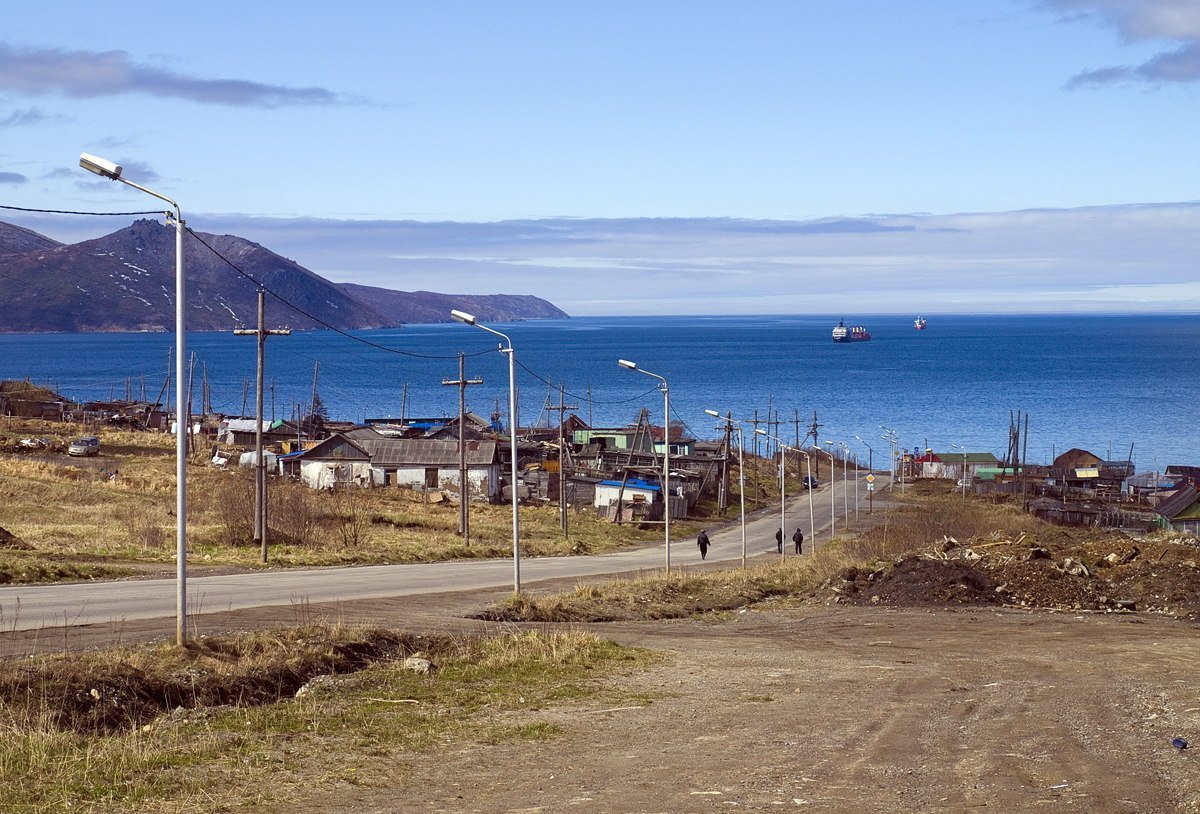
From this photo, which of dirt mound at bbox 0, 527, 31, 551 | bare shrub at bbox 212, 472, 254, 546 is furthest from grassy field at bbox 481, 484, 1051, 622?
dirt mound at bbox 0, 527, 31, 551

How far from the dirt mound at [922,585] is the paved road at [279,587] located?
9.74 metres

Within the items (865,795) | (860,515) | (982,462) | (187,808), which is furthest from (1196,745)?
(982,462)

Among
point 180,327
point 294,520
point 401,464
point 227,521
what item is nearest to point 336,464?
point 401,464

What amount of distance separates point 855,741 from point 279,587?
61.8ft

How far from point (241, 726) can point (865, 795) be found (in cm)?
692

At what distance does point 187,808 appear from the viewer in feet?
32.5

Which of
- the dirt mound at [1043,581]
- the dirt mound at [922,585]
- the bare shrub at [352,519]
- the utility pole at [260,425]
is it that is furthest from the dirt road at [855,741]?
the bare shrub at [352,519]

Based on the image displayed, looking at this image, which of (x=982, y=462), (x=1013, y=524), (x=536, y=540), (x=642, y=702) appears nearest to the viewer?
(x=642, y=702)

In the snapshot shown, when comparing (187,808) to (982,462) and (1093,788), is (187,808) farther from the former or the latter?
(982,462)

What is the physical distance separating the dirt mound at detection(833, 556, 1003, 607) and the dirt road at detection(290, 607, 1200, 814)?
23.1ft

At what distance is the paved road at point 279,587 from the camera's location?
854 inches

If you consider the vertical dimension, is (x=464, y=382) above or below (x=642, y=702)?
above

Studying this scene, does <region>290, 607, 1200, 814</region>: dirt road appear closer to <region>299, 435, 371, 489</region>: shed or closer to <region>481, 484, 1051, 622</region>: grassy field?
<region>481, 484, 1051, 622</region>: grassy field

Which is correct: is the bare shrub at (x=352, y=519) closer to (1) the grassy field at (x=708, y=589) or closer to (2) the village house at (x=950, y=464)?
(1) the grassy field at (x=708, y=589)
